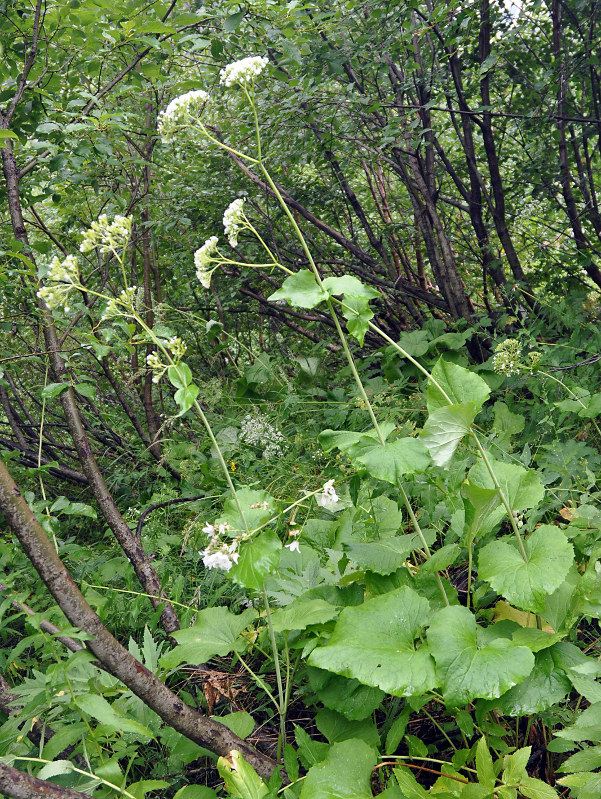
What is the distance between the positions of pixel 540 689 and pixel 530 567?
225 mm

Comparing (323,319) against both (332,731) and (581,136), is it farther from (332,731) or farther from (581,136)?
(332,731)

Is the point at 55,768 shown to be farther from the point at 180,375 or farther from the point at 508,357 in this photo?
the point at 508,357

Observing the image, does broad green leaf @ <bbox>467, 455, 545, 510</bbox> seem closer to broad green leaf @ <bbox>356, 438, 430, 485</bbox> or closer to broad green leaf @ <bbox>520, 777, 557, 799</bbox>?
broad green leaf @ <bbox>356, 438, 430, 485</bbox>

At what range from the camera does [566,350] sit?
2846 mm

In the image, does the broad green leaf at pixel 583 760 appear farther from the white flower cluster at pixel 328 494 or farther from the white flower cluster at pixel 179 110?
the white flower cluster at pixel 179 110

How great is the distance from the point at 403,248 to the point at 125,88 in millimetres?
2408

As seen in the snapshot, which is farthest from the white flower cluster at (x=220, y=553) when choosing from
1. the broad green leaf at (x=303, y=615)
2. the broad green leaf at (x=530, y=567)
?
the broad green leaf at (x=530, y=567)

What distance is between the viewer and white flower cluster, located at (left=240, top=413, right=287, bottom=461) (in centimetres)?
304

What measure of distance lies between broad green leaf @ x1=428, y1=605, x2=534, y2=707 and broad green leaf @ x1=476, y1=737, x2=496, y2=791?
0.11 metres

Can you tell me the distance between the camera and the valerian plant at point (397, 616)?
112 centimetres

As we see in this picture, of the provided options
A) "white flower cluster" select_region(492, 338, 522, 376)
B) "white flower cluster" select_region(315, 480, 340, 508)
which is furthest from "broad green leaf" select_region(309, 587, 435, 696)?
"white flower cluster" select_region(492, 338, 522, 376)

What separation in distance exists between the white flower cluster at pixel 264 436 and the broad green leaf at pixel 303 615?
5.29 ft

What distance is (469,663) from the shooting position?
1.13 m

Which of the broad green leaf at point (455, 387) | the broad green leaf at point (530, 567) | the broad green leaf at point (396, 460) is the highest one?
the broad green leaf at point (455, 387)
